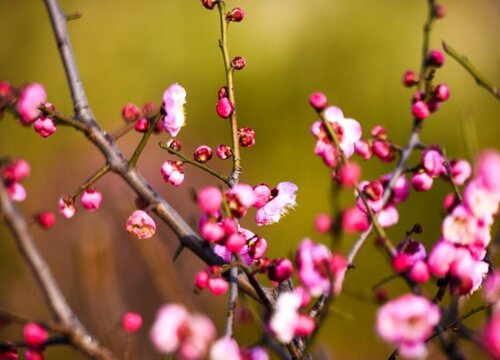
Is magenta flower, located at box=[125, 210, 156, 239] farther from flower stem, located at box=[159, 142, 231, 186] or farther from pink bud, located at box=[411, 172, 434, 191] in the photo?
pink bud, located at box=[411, 172, 434, 191]

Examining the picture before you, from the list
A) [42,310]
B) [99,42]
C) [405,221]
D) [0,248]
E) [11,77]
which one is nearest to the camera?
[42,310]

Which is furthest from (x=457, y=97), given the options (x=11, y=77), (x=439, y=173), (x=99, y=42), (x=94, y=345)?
(x=94, y=345)

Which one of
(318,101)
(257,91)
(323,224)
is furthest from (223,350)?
(257,91)

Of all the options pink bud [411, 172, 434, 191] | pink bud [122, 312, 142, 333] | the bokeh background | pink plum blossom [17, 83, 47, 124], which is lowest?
pink bud [122, 312, 142, 333]

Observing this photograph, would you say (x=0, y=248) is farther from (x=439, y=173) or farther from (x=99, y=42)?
(x=439, y=173)

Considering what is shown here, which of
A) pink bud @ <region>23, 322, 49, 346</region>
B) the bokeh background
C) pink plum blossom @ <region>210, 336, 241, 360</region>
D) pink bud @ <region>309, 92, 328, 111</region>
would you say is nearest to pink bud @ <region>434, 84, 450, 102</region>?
pink bud @ <region>309, 92, 328, 111</region>

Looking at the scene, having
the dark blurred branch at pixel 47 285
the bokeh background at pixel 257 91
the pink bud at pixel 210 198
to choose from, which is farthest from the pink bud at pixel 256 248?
the bokeh background at pixel 257 91

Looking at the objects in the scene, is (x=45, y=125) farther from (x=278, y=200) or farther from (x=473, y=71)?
(x=473, y=71)
